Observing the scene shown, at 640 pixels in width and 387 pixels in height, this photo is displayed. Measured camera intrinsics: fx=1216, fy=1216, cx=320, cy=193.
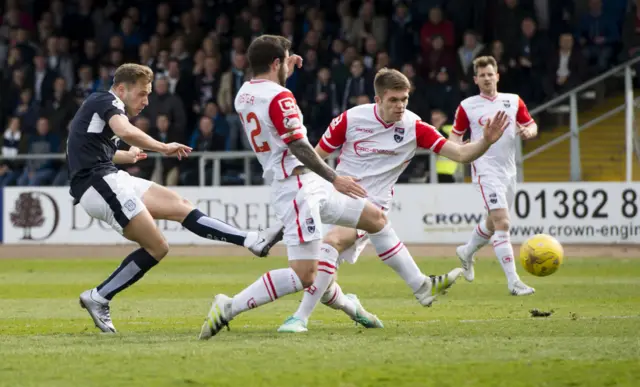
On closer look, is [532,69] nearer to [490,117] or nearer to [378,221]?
[490,117]

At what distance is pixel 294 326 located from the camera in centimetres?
848

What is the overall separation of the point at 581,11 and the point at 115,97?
15.2 metres

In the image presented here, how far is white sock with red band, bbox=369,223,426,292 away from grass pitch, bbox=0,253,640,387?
355 millimetres

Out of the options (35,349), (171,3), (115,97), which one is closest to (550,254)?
(115,97)

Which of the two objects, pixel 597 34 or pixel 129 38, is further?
pixel 129 38

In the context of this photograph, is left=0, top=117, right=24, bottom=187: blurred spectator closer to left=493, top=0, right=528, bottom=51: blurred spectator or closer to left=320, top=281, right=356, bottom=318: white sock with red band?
left=493, top=0, right=528, bottom=51: blurred spectator

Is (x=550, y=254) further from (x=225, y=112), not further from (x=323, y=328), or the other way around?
(x=225, y=112)

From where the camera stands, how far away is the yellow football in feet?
39.0

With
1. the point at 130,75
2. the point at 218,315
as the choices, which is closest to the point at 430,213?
the point at 130,75

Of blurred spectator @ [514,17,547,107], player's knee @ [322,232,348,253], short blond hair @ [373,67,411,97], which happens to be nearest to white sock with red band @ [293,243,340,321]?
player's knee @ [322,232,348,253]

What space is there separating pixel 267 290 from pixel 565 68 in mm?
14321

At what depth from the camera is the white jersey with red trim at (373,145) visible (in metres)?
9.33

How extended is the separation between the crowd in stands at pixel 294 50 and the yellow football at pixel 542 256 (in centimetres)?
883

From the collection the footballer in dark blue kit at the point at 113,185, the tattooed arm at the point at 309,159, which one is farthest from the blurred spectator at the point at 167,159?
the tattooed arm at the point at 309,159
